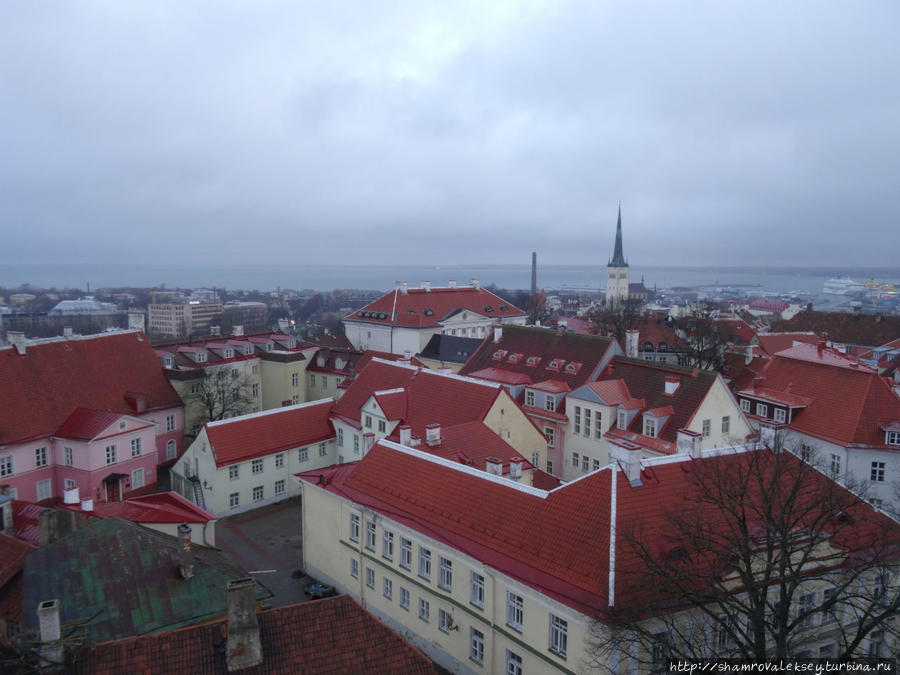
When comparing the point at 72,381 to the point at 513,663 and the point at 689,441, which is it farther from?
the point at 689,441

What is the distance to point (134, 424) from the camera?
35844mm

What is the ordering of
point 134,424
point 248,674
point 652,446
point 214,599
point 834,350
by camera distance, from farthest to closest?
point 834,350 < point 134,424 < point 652,446 < point 214,599 < point 248,674

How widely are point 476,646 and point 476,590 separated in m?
1.76

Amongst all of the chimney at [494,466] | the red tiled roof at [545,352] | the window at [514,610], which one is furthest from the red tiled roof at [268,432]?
the window at [514,610]

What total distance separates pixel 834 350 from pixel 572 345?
62.1 ft

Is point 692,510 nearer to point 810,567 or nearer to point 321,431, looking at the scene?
point 810,567

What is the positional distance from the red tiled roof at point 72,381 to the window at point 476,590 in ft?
85.1

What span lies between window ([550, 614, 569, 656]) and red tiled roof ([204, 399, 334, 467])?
Answer: 67.8ft

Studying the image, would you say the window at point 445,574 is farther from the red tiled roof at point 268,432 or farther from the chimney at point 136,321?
the chimney at point 136,321

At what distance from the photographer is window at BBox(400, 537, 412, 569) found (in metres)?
21.8

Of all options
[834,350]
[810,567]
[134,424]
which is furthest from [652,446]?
[134,424]

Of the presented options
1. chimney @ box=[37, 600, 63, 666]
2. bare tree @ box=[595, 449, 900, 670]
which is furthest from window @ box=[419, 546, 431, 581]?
chimney @ box=[37, 600, 63, 666]

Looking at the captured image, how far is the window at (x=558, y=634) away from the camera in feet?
55.2

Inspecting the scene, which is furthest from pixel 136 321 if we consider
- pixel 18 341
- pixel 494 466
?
pixel 494 466
